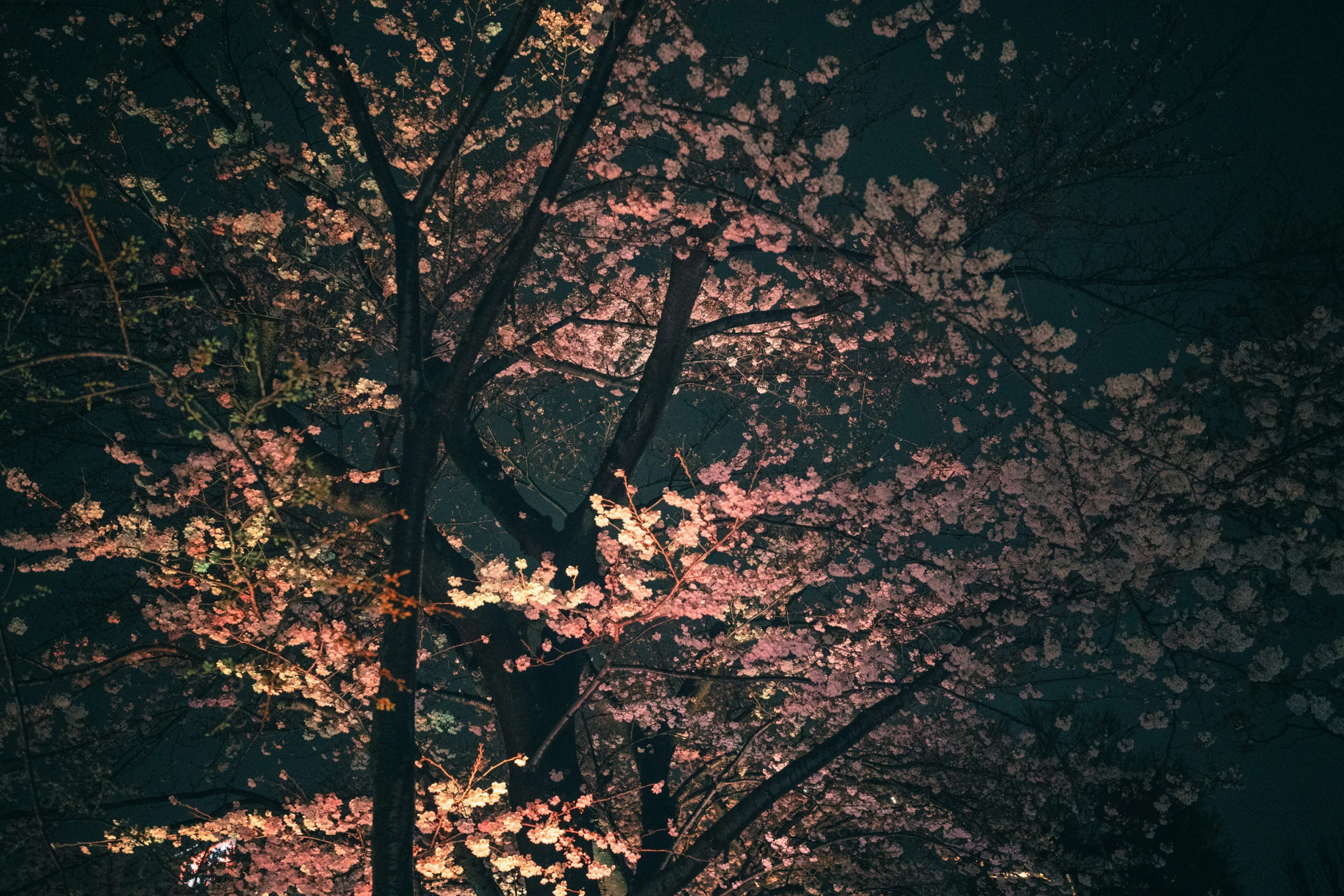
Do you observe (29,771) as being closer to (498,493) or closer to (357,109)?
(498,493)

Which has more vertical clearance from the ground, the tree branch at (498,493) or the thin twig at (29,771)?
the tree branch at (498,493)

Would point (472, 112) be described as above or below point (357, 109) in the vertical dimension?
below

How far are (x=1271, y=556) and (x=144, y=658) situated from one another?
1151cm

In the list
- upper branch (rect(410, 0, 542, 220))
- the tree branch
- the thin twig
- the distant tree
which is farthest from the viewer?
the distant tree

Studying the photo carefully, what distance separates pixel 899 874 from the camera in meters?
11.9

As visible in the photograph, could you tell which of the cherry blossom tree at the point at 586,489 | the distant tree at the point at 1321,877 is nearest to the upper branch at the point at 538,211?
the cherry blossom tree at the point at 586,489

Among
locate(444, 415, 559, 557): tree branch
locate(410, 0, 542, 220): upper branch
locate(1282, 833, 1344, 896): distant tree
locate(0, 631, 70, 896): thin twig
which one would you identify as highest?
locate(410, 0, 542, 220): upper branch

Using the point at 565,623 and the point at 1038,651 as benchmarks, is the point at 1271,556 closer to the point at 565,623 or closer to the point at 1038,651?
the point at 1038,651

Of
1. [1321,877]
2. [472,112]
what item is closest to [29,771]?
[472,112]

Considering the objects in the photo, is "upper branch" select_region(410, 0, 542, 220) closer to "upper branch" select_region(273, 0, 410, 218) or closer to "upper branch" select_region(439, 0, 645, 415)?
"upper branch" select_region(273, 0, 410, 218)

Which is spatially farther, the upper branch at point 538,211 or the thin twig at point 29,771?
the upper branch at point 538,211

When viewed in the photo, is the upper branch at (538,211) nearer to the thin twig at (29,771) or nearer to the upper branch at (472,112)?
the upper branch at (472,112)

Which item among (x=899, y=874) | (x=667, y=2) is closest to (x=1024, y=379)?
(x=667, y=2)

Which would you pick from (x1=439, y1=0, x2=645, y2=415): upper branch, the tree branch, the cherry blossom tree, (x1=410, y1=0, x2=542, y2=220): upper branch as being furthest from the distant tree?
(x1=410, y1=0, x2=542, y2=220): upper branch
